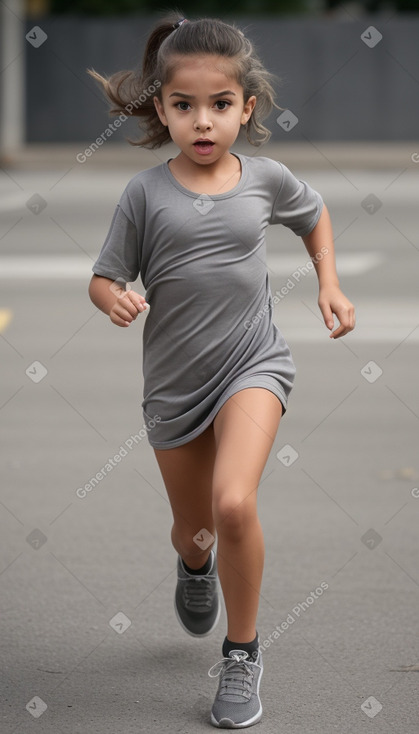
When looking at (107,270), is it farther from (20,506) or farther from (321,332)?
(321,332)

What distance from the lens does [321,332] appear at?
9.31 metres

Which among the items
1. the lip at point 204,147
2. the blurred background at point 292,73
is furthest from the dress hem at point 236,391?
the blurred background at point 292,73

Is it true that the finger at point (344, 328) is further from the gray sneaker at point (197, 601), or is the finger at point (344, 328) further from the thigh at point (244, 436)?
the gray sneaker at point (197, 601)

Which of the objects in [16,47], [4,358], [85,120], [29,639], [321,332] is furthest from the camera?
[85,120]

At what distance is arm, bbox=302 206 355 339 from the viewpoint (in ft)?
12.4

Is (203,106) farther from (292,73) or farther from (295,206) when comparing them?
(292,73)

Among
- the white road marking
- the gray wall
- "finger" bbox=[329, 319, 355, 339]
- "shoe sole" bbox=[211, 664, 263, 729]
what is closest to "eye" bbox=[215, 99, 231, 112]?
"finger" bbox=[329, 319, 355, 339]

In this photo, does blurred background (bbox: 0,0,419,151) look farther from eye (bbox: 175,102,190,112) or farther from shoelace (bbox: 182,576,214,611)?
eye (bbox: 175,102,190,112)

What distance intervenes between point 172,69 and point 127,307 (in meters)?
0.70

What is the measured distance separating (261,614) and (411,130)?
25.2 metres

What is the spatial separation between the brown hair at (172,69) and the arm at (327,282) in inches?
13.1

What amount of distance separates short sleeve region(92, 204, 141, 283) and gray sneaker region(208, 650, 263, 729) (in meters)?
1.12

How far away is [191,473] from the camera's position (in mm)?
3781

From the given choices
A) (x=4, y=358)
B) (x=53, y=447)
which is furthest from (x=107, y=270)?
(x=4, y=358)
